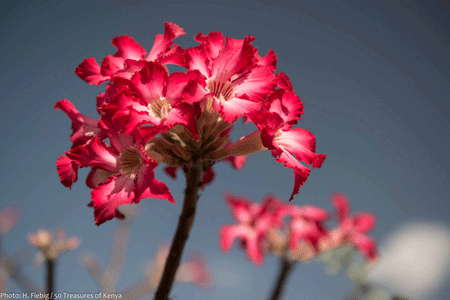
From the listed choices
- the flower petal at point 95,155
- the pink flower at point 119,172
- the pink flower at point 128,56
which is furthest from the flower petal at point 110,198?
the pink flower at point 128,56

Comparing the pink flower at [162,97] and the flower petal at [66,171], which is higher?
the pink flower at [162,97]

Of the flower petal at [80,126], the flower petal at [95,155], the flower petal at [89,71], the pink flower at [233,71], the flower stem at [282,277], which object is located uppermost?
the pink flower at [233,71]

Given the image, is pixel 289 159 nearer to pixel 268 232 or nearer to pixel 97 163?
pixel 97 163

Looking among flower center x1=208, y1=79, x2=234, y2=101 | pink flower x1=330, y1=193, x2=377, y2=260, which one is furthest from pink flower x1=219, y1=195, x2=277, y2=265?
flower center x1=208, y1=79, x2=234, y2=101

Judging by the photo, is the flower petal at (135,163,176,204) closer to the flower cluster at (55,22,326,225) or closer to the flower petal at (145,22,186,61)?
the flower cluster at (55,22,326,225)

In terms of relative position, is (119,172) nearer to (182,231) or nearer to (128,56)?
(182,231)

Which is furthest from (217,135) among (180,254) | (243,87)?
(180,254)

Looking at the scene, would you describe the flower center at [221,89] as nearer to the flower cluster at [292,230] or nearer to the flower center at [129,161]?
the flower center at [129,161]
